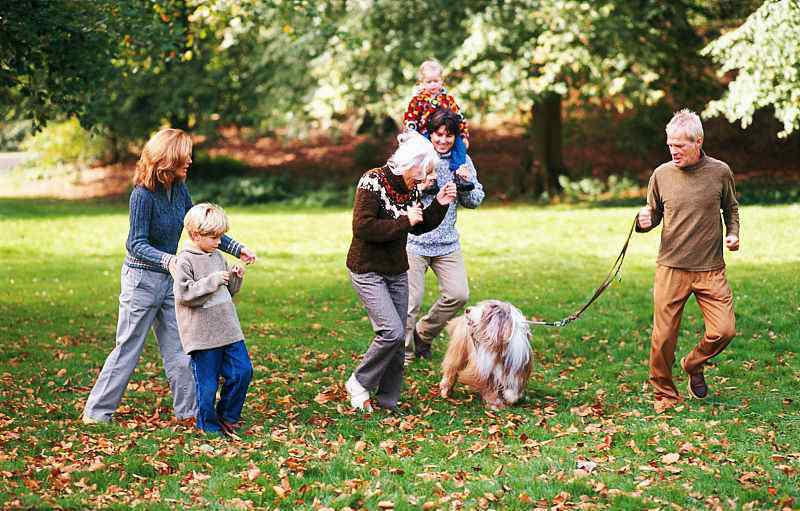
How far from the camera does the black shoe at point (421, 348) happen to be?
9.53 m

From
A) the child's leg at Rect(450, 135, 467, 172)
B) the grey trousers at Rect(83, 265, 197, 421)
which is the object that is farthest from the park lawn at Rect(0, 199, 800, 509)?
the child's leg at Rect(450, 135, 467, 172)

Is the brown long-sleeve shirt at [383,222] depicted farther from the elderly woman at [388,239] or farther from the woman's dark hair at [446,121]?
the woman's dark hair at [446,121]

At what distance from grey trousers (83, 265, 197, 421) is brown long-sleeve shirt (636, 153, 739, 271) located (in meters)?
3.65

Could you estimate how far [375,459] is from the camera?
6.51m

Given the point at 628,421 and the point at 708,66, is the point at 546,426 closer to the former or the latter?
the point at 628,421

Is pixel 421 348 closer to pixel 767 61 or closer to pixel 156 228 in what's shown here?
pixel 156 228

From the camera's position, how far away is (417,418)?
760 cm

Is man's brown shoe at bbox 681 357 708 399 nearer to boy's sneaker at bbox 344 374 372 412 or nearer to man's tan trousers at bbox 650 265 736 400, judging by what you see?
man's tan trousers at bbox 650 265 736 400

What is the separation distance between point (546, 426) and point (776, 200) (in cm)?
1602

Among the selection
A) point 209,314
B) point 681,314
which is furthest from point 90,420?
point 681,314

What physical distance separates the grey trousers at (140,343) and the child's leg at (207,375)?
543 millimetres

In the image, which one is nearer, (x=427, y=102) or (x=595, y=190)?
(x=427, y=102)

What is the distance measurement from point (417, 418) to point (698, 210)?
2600mm

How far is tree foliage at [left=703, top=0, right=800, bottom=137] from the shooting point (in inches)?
629
